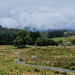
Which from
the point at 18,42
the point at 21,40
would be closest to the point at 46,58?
the point at 18,42

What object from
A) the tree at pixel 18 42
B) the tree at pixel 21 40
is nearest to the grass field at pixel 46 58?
the tree at pixel 18 42

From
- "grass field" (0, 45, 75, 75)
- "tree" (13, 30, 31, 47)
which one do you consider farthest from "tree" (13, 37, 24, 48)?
"grass field" (0, 45, 75, 75)

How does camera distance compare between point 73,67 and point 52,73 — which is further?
point 73,67

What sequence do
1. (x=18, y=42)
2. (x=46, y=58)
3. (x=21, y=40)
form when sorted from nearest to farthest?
1. (x=46, y=58)
2. (x=18, y=42)
3. (x=21, y=40)

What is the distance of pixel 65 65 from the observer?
5806 centimetres

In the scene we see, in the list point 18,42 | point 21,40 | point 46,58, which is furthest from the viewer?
point 21,40

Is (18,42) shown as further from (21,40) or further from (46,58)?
(46,58)

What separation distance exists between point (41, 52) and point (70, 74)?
140ft

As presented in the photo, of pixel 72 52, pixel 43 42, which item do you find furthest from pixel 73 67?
pixel 43 42

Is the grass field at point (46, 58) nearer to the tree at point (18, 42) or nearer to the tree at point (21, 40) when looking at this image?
the tree at point (18, 42)

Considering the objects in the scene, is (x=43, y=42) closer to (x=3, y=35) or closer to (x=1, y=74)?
(x=3, y=35)

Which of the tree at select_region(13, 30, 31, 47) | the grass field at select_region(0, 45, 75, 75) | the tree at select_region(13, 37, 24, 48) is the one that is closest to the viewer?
the grass field at select_region(0, 45, 75, 75)

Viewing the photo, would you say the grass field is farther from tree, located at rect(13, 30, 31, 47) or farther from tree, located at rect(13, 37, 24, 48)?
tree, located at rect(13, 30, 31, 47)

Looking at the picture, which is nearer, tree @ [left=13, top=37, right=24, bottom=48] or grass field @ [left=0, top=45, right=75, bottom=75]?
grass field @ [left=0, top=45, right=75, bottom=75]
